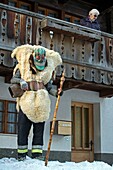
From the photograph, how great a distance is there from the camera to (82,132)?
37.4 feet

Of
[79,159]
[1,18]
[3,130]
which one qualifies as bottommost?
[79,159]

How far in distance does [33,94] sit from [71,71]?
8.75 feet

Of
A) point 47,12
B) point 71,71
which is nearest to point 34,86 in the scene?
point 71,71

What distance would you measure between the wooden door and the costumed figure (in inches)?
184

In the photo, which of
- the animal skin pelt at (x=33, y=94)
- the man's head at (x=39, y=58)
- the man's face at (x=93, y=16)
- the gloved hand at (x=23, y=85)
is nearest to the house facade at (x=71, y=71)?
the man's face at (x=93, y=16)

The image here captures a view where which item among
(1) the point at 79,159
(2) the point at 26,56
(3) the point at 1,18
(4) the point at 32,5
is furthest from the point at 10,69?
(1) the point at 79,159

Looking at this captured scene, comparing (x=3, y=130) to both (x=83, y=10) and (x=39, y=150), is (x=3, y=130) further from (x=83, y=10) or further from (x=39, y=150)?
(x=83, y=10)

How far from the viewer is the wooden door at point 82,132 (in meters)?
11.3

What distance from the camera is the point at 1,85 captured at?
9734 millimetres

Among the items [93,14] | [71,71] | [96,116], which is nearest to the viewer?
[71,71]

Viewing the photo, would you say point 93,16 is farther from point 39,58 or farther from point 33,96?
point 33,96

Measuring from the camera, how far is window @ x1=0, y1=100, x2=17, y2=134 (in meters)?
9.75

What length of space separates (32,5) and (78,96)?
273cm

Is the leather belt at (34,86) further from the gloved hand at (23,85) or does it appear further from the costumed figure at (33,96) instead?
the gloved hand at (23,85)
